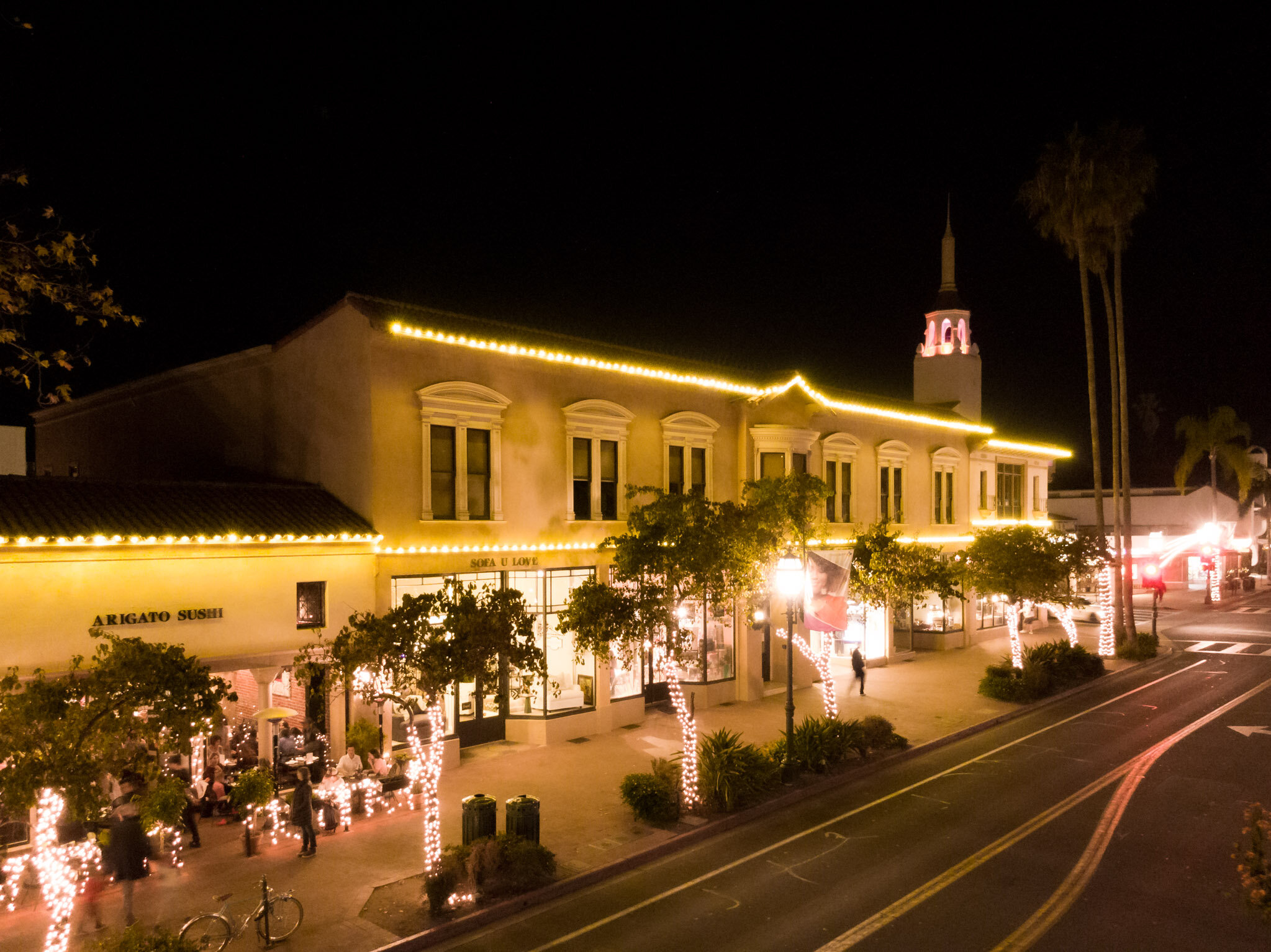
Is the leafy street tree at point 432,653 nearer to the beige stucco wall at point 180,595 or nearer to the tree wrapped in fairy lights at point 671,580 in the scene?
the tree wrapped in fairy lights at point 671,580

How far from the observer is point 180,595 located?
564 inches

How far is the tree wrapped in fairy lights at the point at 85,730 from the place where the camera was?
776 cm

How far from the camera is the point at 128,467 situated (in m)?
24.4

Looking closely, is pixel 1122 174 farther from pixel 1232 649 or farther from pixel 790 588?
pixel 790 588

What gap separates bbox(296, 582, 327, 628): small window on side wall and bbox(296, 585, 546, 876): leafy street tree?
14.0ft

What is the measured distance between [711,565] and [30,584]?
11.2 metres

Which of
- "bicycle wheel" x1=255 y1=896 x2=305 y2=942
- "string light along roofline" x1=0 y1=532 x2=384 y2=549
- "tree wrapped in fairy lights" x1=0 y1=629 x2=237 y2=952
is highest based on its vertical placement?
"string light along roofline" x1=0 y1=532 x2=384 y2=549

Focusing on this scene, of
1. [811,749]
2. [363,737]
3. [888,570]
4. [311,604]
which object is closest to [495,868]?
[363,737]

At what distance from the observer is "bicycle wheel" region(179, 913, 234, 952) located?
9250mm

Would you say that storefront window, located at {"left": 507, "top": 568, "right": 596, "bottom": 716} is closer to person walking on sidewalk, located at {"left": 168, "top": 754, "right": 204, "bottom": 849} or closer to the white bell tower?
person walking on sidewalk, located at {"left": 168, "top": 754, "right": 204, "bottom": 849}

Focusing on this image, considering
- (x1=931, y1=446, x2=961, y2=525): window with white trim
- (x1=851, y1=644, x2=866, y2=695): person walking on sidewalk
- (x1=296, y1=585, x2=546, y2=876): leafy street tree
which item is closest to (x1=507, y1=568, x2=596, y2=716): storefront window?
(x1=296, y1=585, x2=546, y2=876): leafy street tree

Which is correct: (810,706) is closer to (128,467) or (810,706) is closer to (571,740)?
(571,740)

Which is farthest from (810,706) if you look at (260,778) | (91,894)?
(91,894)

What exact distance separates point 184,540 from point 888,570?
1483 centimetres
